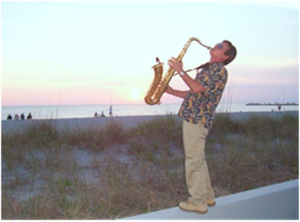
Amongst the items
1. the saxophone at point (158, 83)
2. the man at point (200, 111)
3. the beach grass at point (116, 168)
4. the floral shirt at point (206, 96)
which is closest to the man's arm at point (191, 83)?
the man at point (200, 111)

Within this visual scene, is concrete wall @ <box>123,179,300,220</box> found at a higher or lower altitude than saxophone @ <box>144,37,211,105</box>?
lower

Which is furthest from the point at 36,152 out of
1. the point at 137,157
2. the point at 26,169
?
the point at 137,157

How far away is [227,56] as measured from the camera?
3178mm

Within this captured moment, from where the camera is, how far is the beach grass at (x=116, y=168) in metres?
3.95

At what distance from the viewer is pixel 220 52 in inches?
124

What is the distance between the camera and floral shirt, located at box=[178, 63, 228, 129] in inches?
119

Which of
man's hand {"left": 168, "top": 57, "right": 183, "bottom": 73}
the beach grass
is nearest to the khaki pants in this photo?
man's hand {"left": 168, "top": 57, "right": 183, "bottom": 73}

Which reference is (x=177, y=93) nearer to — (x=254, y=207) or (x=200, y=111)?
(x=200, y=111)

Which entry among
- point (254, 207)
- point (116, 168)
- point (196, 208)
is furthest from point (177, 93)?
point (116, 168)

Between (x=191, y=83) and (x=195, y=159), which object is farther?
(x=195, y=159)

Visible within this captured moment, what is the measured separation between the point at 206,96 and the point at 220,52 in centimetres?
48

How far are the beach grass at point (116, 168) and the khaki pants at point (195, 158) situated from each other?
959 millimetres

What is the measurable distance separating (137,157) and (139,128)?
142 cm

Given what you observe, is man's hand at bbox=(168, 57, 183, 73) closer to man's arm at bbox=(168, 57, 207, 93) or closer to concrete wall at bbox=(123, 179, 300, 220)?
man's arm at bbox=(168, 57, 207, 93)
